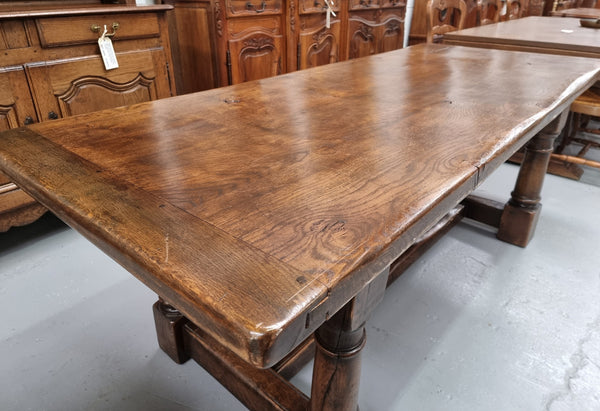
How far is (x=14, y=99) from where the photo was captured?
63.5 inches

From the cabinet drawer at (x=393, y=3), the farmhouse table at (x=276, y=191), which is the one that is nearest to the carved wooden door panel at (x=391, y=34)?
the cabinet drawer at (x=393, y=3)

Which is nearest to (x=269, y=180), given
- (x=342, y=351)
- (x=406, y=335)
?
(x=342, y=351)

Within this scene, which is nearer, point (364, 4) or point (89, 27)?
point (89, 27)

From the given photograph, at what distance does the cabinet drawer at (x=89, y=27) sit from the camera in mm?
1648

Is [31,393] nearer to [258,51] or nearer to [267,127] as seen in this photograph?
[267,127]

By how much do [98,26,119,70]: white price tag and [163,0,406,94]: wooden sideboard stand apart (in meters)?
0.76

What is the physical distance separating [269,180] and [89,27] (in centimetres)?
153

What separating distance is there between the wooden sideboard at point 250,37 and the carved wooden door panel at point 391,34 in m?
0.43

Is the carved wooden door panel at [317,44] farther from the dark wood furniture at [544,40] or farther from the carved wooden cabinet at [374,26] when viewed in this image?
the dark wood furniture at [544,40]

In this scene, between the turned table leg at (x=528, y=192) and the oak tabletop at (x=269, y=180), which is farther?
the turned table leg at (x=528, y=192)

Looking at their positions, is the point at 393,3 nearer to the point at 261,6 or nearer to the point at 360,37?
the point at 360,37

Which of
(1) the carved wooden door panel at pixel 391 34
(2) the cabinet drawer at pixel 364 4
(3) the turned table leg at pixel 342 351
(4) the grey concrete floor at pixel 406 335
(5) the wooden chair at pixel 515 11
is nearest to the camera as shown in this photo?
(3) the turned table leg at pixel 342 351

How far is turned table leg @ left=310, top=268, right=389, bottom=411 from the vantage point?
2.19 feet

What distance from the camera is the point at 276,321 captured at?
396 mm
